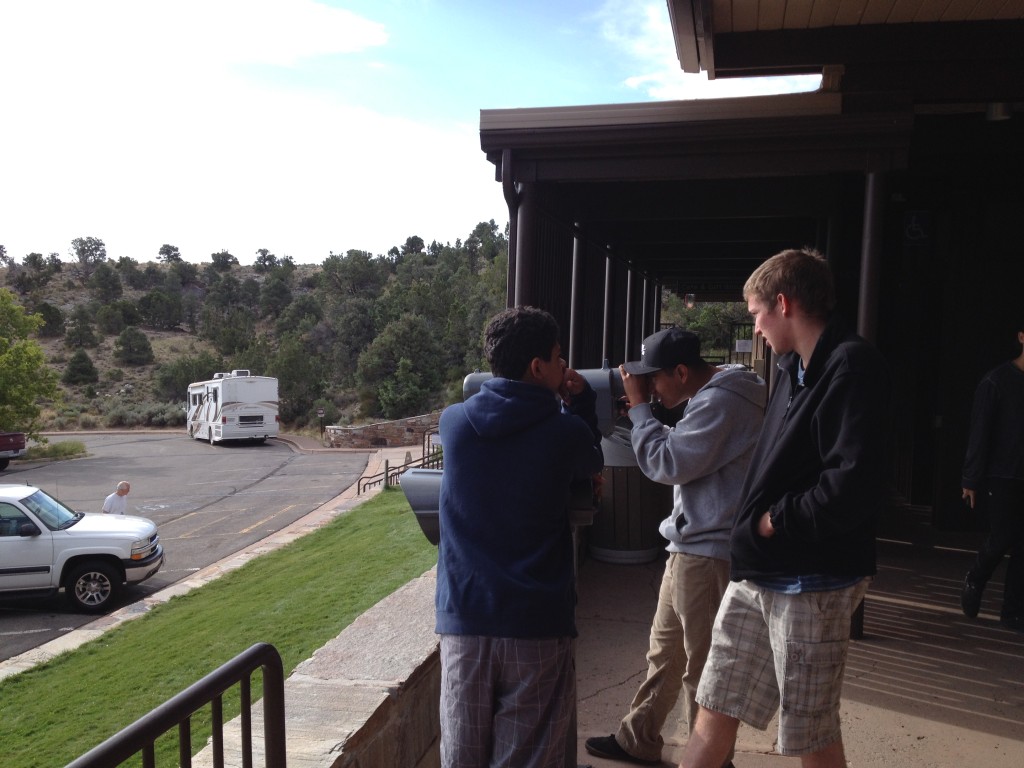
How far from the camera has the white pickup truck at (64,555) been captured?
10898mm

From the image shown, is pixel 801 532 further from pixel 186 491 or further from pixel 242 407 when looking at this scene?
pixel 242 407

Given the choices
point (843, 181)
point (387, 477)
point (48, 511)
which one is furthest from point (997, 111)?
point (387, 477)

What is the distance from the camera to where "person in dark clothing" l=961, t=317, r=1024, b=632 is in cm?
420

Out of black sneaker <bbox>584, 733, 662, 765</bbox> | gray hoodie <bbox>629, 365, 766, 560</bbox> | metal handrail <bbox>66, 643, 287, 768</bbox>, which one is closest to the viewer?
metal handrail <bbox>66, 643, 287, 768</bbox>

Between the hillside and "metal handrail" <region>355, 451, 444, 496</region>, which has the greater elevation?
the hillside

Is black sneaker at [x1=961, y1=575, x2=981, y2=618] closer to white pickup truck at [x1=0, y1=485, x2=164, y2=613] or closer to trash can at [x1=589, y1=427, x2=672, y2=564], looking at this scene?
trash can at [x1=589, y1=427, x2=672, y2=564]

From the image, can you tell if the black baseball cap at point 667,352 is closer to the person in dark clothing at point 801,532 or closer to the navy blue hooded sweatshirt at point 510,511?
the person in dark clothing at point 801,532

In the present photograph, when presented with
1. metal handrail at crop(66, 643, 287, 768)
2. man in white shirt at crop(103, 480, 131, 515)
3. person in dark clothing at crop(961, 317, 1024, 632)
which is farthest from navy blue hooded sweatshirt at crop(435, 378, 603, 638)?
man in white shirt at crop(103, 480, 131, 515)

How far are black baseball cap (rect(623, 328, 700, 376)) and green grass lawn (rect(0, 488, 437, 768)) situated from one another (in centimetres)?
331

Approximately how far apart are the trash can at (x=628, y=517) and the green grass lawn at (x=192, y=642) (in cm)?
233

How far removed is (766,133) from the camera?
4090mm

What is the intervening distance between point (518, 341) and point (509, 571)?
22.1 inches

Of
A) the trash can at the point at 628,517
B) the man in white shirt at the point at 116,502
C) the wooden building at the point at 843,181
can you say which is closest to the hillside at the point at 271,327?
the man in white shirt at the point at 116,502

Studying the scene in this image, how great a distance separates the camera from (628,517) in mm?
5531
